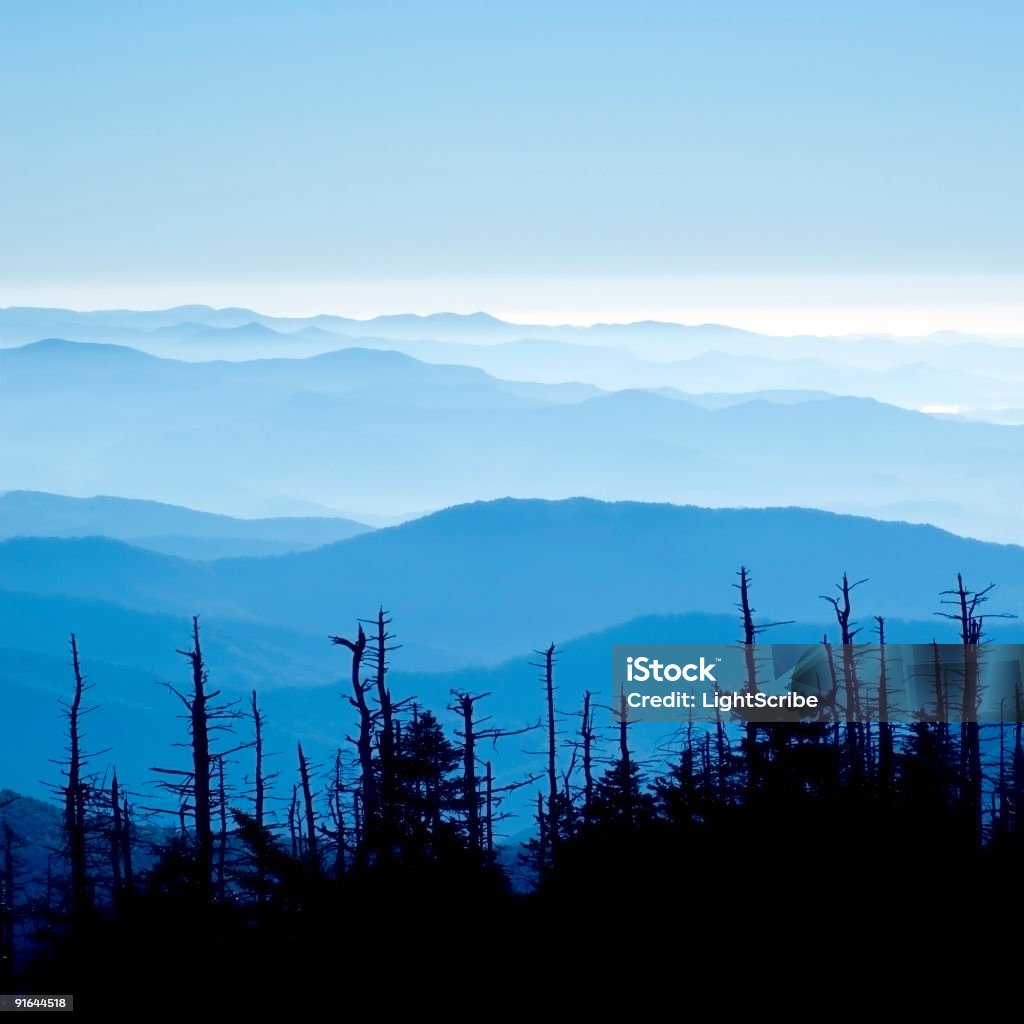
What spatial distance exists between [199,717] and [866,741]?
29885 millimetres

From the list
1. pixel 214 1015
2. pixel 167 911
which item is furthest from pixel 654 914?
pixel 167 911

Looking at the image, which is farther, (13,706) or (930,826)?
(13,706)

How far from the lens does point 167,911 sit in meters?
13.5

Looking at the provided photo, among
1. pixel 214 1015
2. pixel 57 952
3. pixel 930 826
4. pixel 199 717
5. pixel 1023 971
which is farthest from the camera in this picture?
pixel 199 717

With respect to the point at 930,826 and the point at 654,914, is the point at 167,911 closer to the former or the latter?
the point at 654,914

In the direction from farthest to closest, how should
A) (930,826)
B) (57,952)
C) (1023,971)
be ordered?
(930,826), (57,952), (1023,971)

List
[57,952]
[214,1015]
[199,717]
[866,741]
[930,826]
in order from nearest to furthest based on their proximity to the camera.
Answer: [214,1015]
[57,952]
[930,826]
[199,717]
[866,741]

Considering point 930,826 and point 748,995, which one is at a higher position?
point 930,826

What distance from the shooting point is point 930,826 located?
47.4 feet

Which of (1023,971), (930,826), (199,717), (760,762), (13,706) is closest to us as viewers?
(1023,971)

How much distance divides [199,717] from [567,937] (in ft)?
72.1

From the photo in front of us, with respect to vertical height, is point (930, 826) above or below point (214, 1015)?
above

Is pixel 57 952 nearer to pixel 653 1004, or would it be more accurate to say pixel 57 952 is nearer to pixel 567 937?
pixel 567 937

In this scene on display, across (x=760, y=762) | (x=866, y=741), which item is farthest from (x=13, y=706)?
(x=760, y=762)
